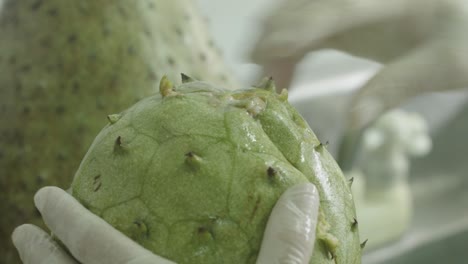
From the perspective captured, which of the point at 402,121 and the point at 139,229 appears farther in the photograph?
the point at 402,121

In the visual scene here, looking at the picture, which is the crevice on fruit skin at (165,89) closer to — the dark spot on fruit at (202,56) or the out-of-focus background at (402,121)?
the dark spot on fruit at (202,56)

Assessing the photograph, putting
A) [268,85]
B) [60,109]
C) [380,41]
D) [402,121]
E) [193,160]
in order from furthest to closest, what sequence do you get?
[402,121] < [380,41] < [60,109] < [268,85] < [193,160]

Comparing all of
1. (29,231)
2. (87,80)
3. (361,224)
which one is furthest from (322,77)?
(29,231)

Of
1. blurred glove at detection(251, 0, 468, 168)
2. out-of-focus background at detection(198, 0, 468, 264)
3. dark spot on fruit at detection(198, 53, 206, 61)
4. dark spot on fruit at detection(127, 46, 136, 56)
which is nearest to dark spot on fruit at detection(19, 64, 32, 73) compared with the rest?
dark spot on fruit at detection(127, 46, 136, 56)

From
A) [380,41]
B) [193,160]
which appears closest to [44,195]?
[193,160]

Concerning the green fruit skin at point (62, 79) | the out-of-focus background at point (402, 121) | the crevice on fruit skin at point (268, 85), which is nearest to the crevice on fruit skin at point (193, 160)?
the crevice on fruit skin at point (268, 85)

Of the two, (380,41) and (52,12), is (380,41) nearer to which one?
(380,41)

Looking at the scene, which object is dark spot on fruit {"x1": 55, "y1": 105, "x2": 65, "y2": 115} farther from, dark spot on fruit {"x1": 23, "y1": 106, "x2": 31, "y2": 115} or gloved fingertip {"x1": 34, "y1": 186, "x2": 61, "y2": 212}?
gloved fingertip {"x1": 34, "y1": 186, "x2": 61, "y2": 212}
